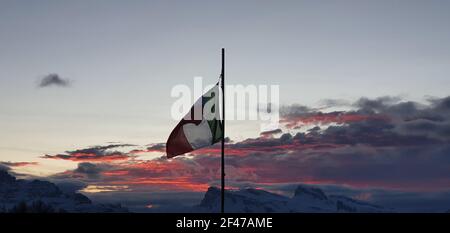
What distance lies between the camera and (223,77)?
5431cm

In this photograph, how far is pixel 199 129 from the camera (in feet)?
180

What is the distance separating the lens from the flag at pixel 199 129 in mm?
54531

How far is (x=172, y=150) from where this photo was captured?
54.8 metres

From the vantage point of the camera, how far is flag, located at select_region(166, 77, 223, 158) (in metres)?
54.5
